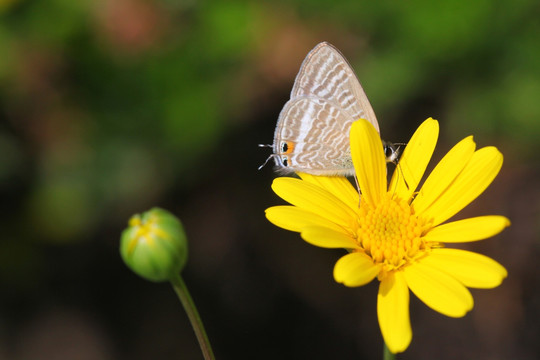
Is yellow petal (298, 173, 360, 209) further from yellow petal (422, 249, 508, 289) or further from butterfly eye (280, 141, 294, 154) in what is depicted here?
yellow petal (422, 249, 508, 289)

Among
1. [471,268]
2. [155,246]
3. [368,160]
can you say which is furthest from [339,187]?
[155,246]

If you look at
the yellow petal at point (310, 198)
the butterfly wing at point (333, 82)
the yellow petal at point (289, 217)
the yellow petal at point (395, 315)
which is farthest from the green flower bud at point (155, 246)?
the butterfly wing at point (333, 82)

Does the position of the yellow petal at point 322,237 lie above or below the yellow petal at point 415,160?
below

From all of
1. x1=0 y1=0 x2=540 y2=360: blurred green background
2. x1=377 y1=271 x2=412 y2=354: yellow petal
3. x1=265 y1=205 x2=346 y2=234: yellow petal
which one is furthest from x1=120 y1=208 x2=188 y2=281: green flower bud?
x1=0 y1=0 x2=540 y2=360: blurred green background

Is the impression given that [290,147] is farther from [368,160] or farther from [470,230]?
[470,230]

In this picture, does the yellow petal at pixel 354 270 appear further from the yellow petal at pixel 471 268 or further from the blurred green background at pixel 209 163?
the blurred green background at pixel 209 163
